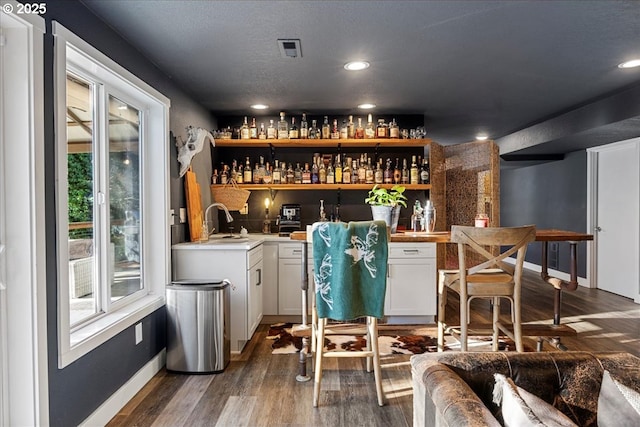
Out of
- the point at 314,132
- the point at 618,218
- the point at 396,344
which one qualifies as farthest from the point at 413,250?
the point at 618,218

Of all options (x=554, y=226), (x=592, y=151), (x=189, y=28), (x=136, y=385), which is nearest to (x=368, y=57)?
(x=189, y=28)

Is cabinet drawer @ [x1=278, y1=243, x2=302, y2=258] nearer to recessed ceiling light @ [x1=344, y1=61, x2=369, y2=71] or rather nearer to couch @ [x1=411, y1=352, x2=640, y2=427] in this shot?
recessed ceiling light @ [x1=344, y1=61, x2=369, y2=71]

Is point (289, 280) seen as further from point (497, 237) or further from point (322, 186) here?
point (497, 237)

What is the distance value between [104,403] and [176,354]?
69 centimetres

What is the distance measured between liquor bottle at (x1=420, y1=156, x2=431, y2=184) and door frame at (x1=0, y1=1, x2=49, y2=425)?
3.79 meters

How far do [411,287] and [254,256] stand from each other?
1.51 m

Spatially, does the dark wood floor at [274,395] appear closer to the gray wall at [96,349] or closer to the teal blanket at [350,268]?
the gray wall at [96,349]

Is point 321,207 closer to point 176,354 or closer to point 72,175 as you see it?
point 176,354

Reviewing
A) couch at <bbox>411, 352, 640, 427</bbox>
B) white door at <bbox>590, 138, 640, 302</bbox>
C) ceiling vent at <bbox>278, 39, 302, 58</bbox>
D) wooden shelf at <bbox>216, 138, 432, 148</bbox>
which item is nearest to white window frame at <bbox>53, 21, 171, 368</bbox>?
ceiling vent at <bbox>278, 39, 302, 58</bbox>

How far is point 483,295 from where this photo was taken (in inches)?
103

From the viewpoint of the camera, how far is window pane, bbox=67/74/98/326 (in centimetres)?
233

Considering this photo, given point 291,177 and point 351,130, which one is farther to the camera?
point 291,177

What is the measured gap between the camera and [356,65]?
10.4ft

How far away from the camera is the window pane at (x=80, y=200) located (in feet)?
7.64
